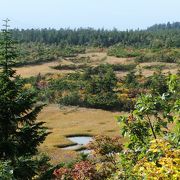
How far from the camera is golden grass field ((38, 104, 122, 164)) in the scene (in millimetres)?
58853

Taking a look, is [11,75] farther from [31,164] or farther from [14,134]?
[31,164]

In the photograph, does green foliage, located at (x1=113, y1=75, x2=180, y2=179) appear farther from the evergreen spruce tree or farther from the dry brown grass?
the dry brown grass

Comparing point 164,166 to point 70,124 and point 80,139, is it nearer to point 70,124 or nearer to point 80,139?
point 80,139

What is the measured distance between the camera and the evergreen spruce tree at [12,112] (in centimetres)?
1975

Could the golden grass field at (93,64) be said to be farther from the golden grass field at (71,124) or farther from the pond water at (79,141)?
the pond water at (79,141)

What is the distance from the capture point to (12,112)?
20.1 m

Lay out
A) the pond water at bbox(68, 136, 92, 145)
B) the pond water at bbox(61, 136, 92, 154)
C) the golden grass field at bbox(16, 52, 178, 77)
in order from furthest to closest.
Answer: the golden grass field at bbox(16, 52, 178, 77) < the pond water at bbox(68, 136, 92, 145) < the pond water at bbox(61, 136, 92, 154)

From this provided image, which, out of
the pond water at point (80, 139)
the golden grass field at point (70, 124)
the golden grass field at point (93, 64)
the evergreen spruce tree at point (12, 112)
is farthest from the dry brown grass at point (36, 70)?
the evergreen spruce tree at point (12, 112)

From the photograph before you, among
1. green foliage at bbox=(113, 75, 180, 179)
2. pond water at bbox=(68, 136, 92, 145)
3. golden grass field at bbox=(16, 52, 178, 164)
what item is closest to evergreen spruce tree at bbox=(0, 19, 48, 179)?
green foliage at bbox=(113, 75, 180, 179)

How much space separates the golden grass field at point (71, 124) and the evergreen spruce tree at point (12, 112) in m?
31.3

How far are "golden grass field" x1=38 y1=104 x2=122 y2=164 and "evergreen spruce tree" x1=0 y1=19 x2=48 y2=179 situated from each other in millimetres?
31329

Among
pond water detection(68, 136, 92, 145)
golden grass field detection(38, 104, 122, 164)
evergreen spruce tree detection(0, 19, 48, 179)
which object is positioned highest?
evergreen spruce tree detection(0, 19, 48, 179)

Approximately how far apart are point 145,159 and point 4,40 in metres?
11.5

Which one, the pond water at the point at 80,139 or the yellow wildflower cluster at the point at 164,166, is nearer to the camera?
the yellow wildflower cluster at the point at 164,166
